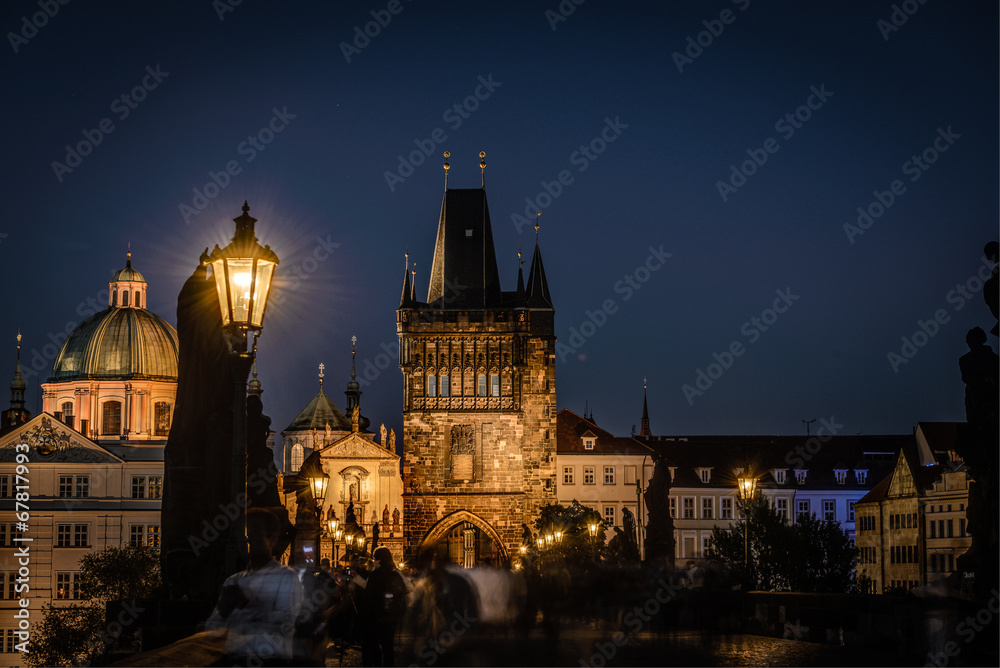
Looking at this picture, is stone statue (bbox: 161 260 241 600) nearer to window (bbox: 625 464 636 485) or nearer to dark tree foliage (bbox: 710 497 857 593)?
dark tree foliage (bbox: 710 497 857 593)

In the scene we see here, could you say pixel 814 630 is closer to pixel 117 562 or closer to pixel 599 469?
pixel 117 562

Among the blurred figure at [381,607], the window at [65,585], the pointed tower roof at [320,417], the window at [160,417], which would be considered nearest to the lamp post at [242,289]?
the blurred figure at [381,607]

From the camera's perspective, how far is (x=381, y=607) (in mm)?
14797

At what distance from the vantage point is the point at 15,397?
366ft

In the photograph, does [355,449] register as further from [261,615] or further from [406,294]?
[261,615]

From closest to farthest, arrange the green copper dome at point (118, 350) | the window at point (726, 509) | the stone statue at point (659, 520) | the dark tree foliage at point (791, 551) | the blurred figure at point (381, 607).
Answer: the blurred figure at point (381, 607)
the stone statue at point (659, 520)
the dark tree foliage at point (791, 551)
the window at point (726, 509)
the green copper dome at point (118, 350)

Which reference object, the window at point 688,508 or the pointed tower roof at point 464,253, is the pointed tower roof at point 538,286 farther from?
the window at point 688,508

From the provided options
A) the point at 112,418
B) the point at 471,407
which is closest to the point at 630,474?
the point at 471,407

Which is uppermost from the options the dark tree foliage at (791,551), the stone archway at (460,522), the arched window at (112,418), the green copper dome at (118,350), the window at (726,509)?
the green copper dome at (118,350)

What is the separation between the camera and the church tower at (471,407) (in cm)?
9119

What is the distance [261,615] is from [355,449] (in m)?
92.7

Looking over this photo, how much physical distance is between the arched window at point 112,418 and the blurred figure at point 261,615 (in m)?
96.3

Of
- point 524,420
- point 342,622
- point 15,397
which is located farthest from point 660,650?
point 15,397

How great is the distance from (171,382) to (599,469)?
32.8 meters
